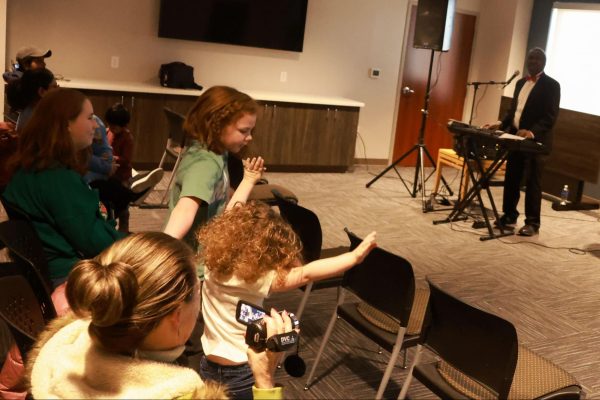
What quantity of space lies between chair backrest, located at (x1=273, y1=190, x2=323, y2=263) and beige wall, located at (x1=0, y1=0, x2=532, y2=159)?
14.2ft

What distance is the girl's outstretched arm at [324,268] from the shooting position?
2145 millimetres

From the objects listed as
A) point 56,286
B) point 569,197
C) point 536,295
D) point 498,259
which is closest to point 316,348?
point 56,286

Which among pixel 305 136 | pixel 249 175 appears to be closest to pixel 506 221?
pixel 305 136

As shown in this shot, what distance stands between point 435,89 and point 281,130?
95.3 inches

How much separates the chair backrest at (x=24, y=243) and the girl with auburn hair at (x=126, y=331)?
110 cm

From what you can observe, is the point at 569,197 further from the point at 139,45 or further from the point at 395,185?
the point at 139,45

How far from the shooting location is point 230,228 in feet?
6.98

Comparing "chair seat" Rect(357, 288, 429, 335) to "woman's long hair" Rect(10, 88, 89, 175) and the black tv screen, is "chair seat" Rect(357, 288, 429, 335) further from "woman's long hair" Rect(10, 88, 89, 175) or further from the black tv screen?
the black tv screen

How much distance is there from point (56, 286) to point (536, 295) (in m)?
3.34

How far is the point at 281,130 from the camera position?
25.4 ft

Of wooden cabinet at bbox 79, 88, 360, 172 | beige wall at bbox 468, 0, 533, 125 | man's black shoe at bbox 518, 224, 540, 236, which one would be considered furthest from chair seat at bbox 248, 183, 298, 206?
beige wall at bbox 468, 0, 533, 125

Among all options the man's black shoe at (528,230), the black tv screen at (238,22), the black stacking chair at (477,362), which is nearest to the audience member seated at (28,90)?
the black stacking chair at (477,362)

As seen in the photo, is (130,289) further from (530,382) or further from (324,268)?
(530,382)

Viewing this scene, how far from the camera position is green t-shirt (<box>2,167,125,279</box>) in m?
2.51
